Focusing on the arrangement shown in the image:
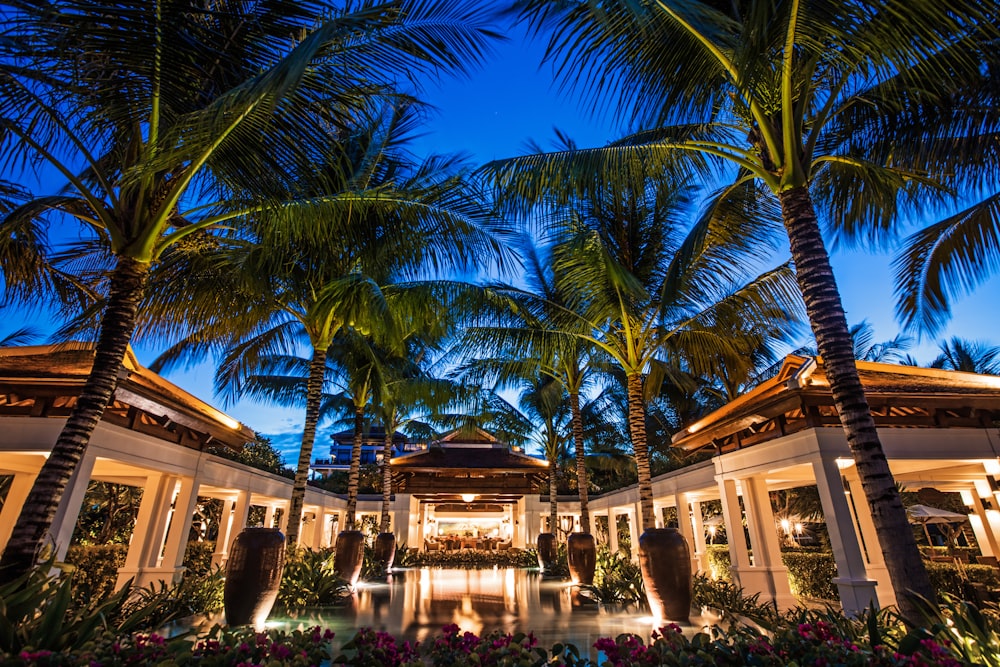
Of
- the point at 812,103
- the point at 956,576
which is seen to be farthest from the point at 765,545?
the point at 812,103

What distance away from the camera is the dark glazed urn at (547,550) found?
15625 mm

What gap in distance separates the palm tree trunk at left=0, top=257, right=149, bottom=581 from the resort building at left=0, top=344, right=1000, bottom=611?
7.34 feet

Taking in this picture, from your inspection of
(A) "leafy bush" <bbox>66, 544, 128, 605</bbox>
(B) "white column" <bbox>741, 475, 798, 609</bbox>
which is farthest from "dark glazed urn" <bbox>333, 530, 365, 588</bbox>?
(B) "white column" <bbox>741, 475, 798, 609</bbox>

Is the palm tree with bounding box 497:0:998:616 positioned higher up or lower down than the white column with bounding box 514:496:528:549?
higher up

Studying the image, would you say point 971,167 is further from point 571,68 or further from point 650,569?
point 650,569

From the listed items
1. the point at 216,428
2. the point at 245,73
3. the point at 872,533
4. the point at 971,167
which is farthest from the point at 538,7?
the point at 872,533

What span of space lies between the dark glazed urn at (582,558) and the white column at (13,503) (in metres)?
10.4

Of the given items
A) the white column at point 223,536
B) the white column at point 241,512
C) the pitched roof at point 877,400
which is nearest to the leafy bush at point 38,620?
the pitched roof at point 877,400

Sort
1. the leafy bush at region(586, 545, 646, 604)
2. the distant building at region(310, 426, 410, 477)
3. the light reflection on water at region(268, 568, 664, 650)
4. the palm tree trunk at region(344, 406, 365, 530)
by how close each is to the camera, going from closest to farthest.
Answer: the light reflection on water at region(268, 568, 664, 650)
the leafy bush at region(586, 545, 646, 604)
the palm tree trunk at region(344, 406, 365, 530)
the distant building at region(310, 426, 410, 477)

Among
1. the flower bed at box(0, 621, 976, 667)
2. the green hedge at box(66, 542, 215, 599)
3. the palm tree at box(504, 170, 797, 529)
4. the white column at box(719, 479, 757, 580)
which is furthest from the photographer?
the green hedge at box(66, 542, 215, 599)

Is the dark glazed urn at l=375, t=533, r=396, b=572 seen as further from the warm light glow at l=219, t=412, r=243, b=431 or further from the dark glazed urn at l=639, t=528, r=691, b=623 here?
the dark glazed urn at l=639, t=528, r=691, b=623

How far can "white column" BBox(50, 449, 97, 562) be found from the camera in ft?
21.0

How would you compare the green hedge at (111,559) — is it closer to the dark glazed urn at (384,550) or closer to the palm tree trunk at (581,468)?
the dark glazed urn at (384,550)

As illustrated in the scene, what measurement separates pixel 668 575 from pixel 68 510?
7.91 m
